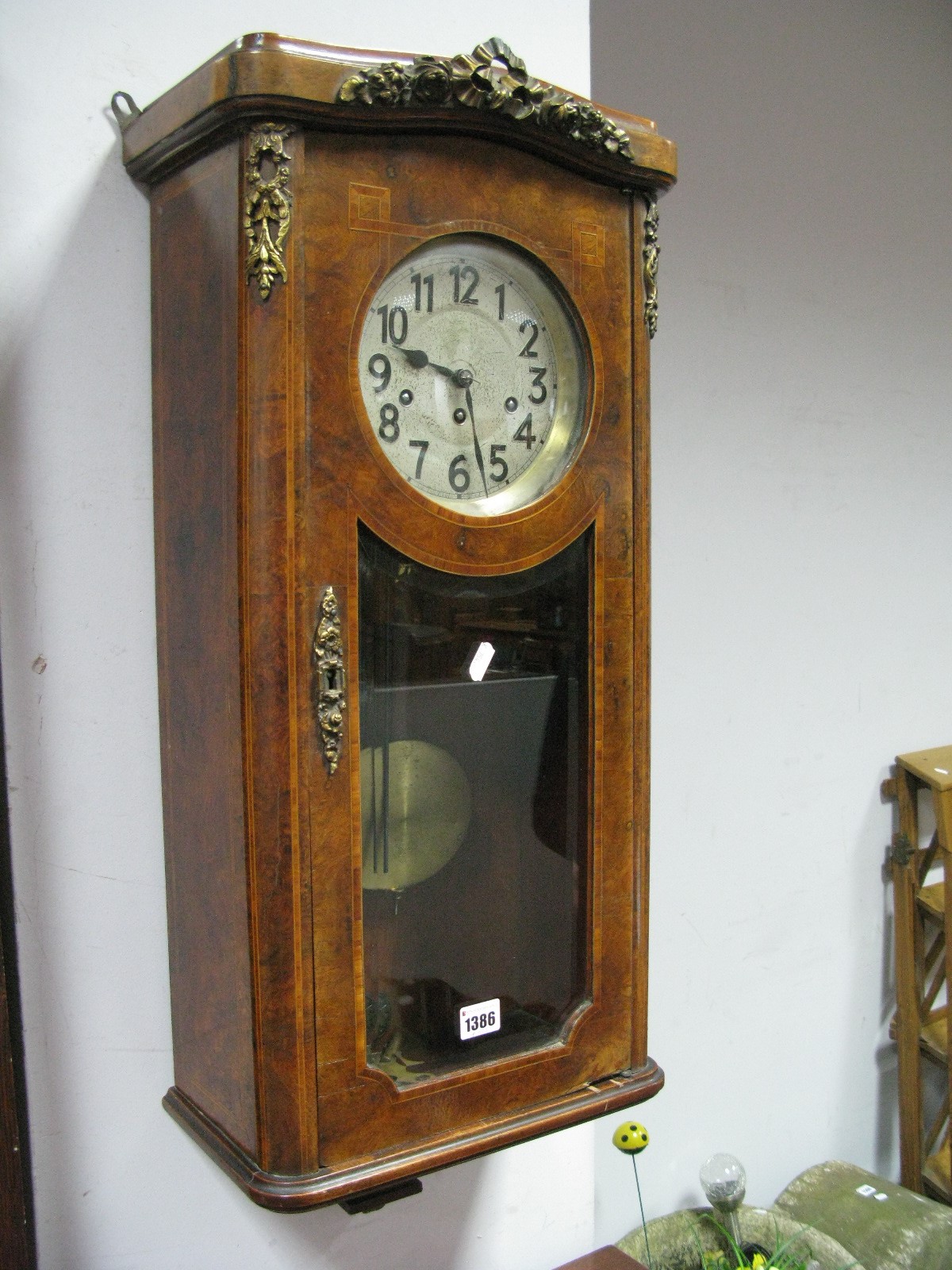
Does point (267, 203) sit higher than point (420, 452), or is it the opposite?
point (267, 203)

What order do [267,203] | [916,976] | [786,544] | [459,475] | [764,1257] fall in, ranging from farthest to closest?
[916,976] < [786,544] < [764,1257] < [459,475] < [267,203]

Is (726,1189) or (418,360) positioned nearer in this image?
(418,360)

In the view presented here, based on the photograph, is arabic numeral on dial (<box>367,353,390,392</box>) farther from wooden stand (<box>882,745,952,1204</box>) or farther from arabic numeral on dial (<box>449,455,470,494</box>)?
wooden stand (<box>882,745,952,1204</box>)

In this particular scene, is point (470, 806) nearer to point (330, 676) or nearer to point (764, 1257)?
point (330, 676)

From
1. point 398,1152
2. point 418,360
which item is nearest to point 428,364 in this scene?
point 418,360

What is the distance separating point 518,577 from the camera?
0.85 metres

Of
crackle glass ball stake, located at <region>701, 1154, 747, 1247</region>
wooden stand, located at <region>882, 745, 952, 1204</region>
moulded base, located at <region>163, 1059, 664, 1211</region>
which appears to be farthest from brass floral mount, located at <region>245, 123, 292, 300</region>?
wooden stand, located at <region>882, 745, 952, 1204</region>

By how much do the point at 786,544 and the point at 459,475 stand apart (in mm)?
997

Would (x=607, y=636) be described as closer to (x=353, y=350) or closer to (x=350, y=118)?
(x=353, y=350)

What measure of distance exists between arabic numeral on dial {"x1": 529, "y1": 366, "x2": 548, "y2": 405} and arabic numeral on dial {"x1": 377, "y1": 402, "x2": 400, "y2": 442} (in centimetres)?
12

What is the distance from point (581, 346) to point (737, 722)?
91 centimetres

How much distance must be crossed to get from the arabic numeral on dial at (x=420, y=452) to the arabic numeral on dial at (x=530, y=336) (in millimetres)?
112

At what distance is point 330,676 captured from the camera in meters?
0.76

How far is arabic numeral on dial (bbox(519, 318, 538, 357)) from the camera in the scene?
0.85 m
